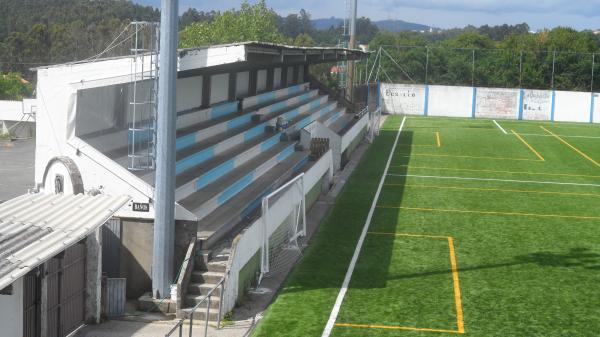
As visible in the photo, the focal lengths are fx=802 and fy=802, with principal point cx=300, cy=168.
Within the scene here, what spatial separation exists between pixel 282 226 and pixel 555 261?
5.73 m

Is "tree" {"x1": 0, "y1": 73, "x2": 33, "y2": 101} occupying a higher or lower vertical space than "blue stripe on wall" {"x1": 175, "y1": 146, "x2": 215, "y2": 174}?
Answer: higher

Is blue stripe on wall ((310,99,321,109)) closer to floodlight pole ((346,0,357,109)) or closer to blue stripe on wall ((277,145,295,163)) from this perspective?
floodlight pole ((346,0,357,109))

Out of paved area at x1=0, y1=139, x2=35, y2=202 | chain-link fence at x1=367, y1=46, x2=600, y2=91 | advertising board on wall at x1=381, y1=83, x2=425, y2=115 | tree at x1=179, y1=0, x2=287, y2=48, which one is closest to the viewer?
paved area at x1=0, y1=139, x2=35, y2=202

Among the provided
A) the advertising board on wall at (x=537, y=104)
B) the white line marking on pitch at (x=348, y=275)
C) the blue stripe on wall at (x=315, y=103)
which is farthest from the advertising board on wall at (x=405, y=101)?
the white line marking on pitch at (x=348, y=275)

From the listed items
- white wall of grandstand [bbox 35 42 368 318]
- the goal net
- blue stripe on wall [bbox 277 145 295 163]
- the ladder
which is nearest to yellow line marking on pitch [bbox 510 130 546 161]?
white wall of grandstand [bbox 35 42 368 318]

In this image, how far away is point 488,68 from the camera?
60625mm

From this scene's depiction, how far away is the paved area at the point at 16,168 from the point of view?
80.4 ft

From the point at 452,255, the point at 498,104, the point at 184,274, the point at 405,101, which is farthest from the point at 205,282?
the point at 498,104

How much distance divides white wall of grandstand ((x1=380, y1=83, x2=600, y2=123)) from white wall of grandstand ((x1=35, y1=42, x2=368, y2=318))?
99.4 ft

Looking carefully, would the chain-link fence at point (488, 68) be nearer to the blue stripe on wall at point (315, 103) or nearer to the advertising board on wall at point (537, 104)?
the advertising board on wall at point (537, 104)

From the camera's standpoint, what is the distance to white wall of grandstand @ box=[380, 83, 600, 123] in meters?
Result: 54.6

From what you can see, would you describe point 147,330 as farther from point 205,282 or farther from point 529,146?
point 529,146

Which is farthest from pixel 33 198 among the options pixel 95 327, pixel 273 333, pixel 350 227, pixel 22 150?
pixel 22 150

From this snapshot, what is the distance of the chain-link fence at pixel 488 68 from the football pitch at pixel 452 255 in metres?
27.6
